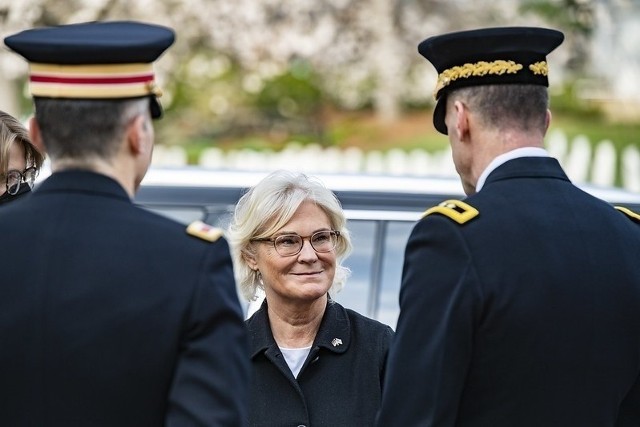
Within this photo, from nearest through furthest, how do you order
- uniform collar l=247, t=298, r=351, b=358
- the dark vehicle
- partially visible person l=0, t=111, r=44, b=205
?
1. uniform collar l=247, t=298, r=351, b=358
2. partially visible person l=0, t=111, r=44, b=205
3. the dark vehicle

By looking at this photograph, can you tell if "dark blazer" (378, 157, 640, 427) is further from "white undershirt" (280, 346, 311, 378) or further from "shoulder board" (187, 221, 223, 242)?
"white undershirt" (280, 346, 311, 378)

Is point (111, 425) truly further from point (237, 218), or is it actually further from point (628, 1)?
point (628, 1)

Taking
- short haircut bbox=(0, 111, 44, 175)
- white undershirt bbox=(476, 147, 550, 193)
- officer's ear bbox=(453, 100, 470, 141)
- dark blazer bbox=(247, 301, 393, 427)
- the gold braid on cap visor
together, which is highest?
the gold braid on cap visor

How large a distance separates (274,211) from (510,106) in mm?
1210

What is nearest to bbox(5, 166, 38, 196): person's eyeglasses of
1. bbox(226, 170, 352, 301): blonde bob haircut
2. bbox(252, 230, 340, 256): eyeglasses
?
bbox(226, 170, 352, 301): blonde bob haircut

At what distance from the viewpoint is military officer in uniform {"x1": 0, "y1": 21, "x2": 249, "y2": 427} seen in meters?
2.46

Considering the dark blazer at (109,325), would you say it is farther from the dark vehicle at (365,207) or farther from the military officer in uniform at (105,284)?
the dark vehicle at (365,207)

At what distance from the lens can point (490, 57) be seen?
2.94 m

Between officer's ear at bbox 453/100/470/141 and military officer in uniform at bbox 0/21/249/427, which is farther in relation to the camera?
officer's ear at bbox 453/100/470/141

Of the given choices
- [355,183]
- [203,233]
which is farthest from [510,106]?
[355,183]

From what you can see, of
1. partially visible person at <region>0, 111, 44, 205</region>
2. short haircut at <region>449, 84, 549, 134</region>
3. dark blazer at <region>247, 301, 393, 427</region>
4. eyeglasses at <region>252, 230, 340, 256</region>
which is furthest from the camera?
partially visible person at <region>0, 111, 44, 205</region>

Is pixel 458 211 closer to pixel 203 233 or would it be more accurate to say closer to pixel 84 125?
pixel 203 233

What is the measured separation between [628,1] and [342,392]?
56.5 ft

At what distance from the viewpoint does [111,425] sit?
2477 millimetres
